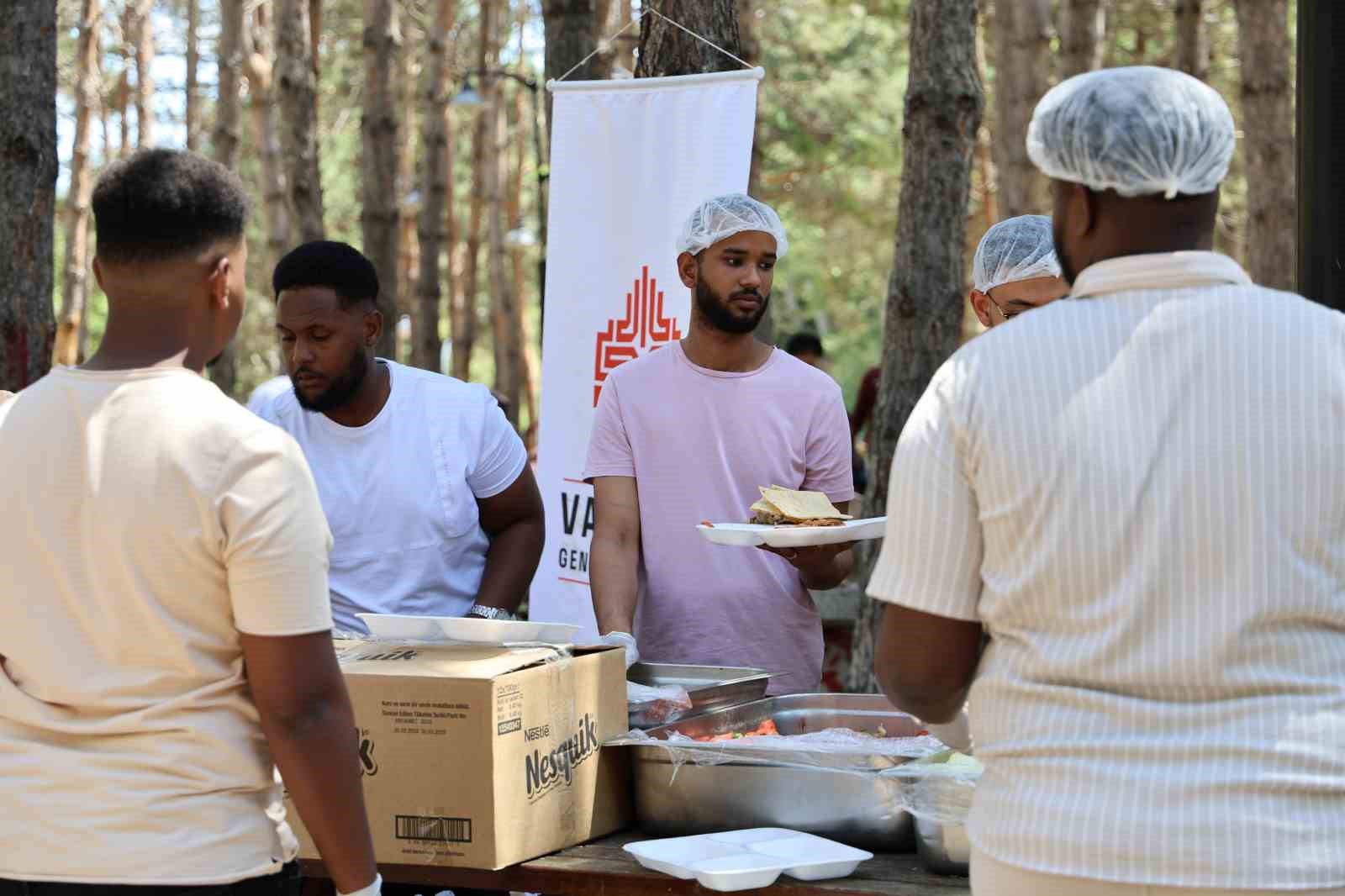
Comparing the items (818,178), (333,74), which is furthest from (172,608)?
(333,74)

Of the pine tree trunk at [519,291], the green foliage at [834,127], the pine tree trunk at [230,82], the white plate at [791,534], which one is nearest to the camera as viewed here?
the white plate at [791,534]

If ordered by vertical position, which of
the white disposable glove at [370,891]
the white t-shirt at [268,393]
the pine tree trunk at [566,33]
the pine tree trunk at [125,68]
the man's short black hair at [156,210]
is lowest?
the white disposable glove at [370,891]

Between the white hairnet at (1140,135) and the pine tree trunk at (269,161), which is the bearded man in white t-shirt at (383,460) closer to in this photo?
the white hairnet at (1140,135)

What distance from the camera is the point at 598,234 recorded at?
5953mm

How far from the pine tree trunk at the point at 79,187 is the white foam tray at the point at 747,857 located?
16.2m

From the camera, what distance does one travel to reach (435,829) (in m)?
→ 2.84

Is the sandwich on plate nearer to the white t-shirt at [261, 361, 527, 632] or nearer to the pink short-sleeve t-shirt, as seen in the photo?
the pink short-sleeve t-shirt

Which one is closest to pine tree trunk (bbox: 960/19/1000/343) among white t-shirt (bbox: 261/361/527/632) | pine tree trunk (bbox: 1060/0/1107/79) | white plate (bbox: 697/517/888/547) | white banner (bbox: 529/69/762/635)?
pine tree trunk (bbox: 1060/0/1107/79)

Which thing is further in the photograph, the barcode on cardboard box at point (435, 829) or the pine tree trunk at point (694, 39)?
the pine tree trunk at point (694, 39)

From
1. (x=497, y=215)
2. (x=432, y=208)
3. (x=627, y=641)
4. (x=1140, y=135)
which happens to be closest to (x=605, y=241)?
(x=627, y=641)

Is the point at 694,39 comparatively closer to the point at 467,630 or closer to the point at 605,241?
the point at 605,241

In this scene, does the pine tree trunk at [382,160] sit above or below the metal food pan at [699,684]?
above

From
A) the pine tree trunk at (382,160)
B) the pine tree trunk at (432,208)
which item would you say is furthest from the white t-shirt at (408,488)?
the pine tree trunk at (432,208)

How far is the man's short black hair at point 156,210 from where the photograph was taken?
223 centimetres
